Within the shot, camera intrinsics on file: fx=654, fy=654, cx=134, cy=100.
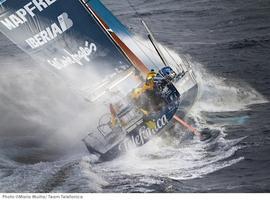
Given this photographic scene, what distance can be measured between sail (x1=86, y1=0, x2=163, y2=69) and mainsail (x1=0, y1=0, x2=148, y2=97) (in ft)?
0.16

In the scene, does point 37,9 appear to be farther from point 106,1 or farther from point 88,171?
point 88,171

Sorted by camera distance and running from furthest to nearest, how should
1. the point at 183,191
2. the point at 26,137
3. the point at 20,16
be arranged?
the point at 26,137 → the point at 20,16 → the point at 183,191

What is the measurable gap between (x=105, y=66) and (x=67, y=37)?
0.31 metres

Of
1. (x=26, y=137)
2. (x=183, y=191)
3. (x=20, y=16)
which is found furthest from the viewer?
(x=26, y=137)

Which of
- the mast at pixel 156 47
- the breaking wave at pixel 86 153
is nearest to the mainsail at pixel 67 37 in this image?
the mast at pixel 156 47

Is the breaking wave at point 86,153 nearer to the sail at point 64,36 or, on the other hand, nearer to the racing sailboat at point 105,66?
the racing sailboat at point 105,66

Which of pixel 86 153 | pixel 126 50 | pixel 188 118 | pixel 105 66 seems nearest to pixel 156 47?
pixel 126 50

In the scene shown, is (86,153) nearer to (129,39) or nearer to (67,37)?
(67,37)

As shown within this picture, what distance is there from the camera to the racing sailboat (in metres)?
3.92

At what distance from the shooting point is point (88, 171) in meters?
3.75

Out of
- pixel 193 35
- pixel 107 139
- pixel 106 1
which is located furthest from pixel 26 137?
pixel 193 35

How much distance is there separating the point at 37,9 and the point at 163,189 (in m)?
1.32

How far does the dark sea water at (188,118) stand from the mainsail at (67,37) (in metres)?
0.22

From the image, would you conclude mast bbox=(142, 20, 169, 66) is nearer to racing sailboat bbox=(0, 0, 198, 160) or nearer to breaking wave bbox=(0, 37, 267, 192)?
racing sailboat bbox=(0, 0, 198, 160)
